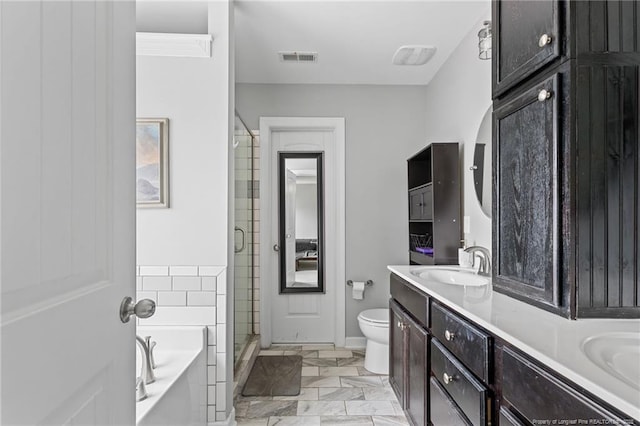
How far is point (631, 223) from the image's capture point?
1.05 metres

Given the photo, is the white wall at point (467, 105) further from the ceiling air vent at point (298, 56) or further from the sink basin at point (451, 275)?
the ceiling air vent at point (298, 56)

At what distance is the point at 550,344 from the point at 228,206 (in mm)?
1672

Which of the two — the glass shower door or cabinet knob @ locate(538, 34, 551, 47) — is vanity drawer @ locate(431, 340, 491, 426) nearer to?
cabinet knob @ locate(538, 34, 551, 47)

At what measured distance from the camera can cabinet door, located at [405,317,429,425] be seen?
174cm

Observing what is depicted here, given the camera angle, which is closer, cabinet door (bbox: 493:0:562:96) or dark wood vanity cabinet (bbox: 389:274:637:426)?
dark wood vanity cabinet (bbox: 389:274:637:426)

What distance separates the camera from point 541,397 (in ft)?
2.82

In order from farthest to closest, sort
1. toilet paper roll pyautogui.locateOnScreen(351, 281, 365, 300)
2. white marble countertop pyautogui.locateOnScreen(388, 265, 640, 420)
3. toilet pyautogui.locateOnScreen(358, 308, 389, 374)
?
toilet paper roll pyautogui.locateOnScreen(351, 281, 365, 300)
toilet pyautogui.locateOnScreen(358, 308, 389, 374)
white marble countertop pyautogui.locateOnScreen(388, 265, 640, 420)

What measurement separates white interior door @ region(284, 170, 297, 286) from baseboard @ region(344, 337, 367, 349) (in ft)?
2.50

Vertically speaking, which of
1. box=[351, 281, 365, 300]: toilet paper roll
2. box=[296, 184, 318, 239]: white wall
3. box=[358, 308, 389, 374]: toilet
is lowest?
box=[358, 308, 389, 374]: toilet

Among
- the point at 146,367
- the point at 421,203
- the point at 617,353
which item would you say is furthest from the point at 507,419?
the point at 421,203

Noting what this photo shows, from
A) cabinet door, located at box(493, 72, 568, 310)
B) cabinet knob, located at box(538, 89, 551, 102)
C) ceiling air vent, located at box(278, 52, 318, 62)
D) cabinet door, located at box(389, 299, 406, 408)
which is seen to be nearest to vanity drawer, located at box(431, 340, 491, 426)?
cabinet door, located at box(493, 72, 568, 310)

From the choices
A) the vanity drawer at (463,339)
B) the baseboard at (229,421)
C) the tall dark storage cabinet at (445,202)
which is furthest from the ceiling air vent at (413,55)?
the baseboard at (229,421)

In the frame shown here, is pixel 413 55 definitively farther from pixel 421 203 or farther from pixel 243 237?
pixel 243 237

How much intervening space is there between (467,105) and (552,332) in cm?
187
